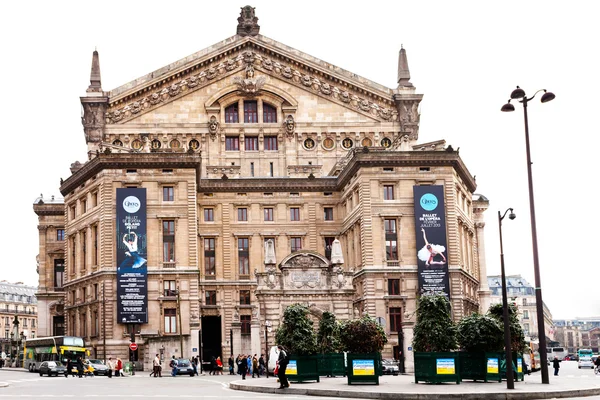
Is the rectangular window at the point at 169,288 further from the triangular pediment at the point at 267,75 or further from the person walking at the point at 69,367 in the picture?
the triangular pediment at the point at 267,75

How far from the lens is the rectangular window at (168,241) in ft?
283

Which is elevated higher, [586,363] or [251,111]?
[251,111]

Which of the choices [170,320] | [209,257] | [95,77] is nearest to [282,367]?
[170,320]

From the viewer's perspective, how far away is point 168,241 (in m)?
86.6

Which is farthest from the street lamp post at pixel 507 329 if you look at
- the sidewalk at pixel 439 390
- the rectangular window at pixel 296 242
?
the rectangular window at pixel 296 242

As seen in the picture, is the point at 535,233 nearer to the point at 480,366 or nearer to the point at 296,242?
the point at 480,366

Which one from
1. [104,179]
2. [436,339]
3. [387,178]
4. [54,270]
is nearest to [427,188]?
[387,178]

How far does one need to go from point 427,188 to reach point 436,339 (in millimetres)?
36256

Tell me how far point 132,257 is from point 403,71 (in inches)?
1403

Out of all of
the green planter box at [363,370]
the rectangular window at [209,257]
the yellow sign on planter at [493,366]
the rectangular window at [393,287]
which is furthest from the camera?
the rectangular window at [209,257]

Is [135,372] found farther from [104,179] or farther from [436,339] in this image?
[436,339]

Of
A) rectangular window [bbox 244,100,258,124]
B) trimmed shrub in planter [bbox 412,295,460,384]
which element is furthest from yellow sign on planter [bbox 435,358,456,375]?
rectangular window [bbox 244,100,258,124]

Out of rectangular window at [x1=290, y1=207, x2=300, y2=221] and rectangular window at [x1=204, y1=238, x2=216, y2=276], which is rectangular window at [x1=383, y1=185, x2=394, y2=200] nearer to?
rectangular window at [x1=290, y1=207, x2=300, y2=221]

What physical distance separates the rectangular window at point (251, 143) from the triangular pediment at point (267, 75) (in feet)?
21.3
